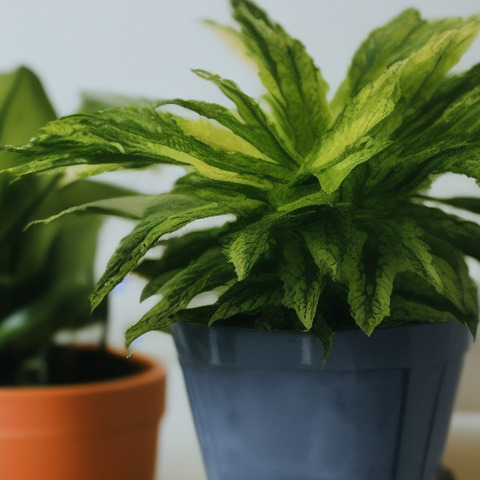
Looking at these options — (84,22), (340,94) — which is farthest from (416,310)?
(84,22)

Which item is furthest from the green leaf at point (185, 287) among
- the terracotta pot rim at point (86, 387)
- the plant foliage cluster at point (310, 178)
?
the terracotta pot rim at point (86, 387)

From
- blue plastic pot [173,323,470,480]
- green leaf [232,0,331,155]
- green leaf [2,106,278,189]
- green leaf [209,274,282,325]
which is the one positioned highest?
green leaf [232,0,331,155]

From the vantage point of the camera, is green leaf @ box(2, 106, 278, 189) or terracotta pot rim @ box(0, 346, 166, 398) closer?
green leaf @ box(2, 106, 278, 189)

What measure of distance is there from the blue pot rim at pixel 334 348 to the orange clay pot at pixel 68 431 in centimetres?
13


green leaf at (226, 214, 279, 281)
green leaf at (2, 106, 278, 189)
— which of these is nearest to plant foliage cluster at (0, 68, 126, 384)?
green leaf at (2, 106, 278, 189)

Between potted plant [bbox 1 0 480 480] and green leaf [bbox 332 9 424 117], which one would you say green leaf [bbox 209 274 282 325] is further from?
green leaf [bbox 332 9 424 117]

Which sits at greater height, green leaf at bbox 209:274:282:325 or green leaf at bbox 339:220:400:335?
green leaf at bbox 339:220:400:335

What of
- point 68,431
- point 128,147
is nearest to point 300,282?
point 128,147

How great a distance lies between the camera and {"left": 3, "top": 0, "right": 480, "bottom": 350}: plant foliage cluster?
35 cm

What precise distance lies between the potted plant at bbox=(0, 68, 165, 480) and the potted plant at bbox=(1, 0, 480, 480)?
0.11m

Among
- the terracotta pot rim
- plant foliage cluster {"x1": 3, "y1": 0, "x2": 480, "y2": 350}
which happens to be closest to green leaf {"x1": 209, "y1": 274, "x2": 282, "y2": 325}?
plant foliage cluster {"x1": 3, "y1": 0, "x2": 480, "y2": 350}

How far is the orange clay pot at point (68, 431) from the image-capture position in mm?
476

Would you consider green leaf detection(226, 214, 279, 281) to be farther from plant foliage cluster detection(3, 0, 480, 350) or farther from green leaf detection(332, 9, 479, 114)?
green leaf detection(332, 9, 479, 114)

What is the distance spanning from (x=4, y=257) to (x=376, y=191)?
13.7 inches
